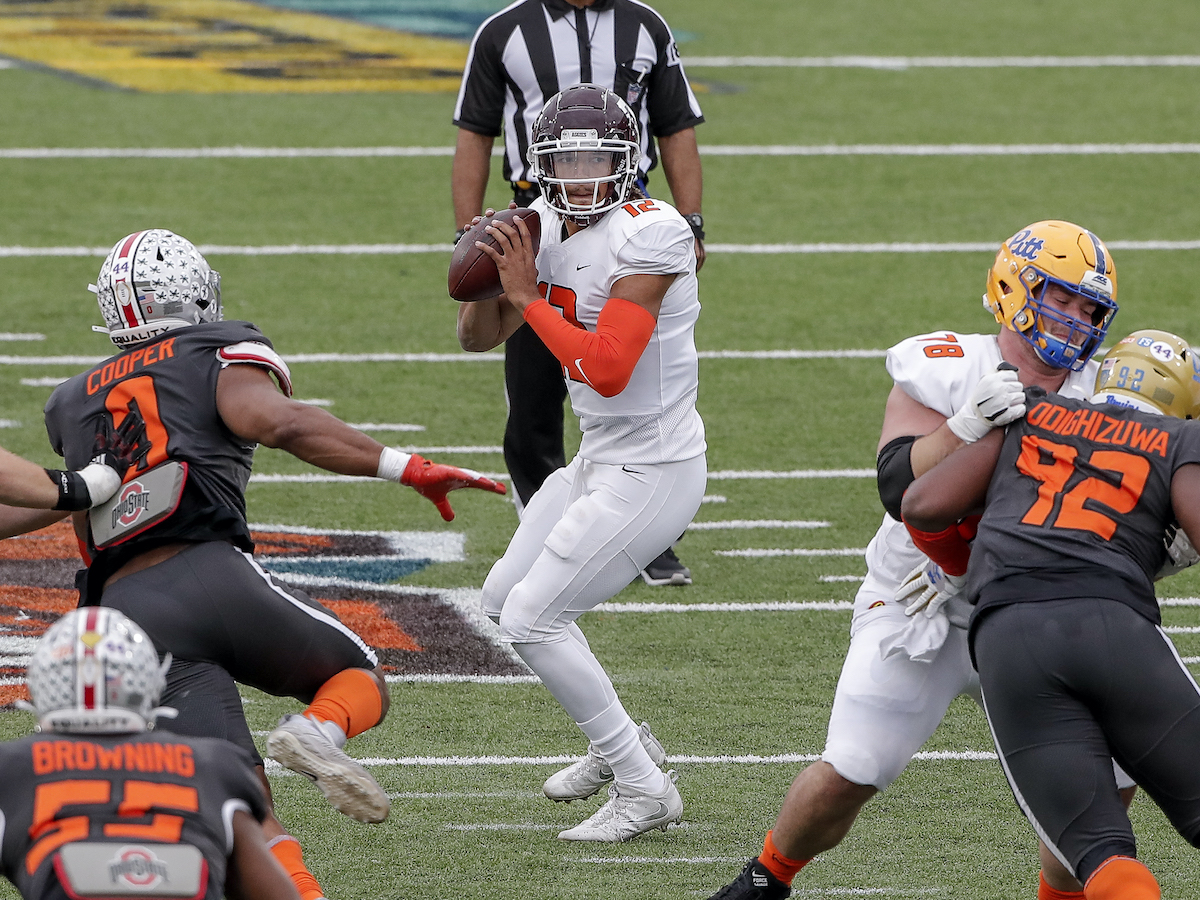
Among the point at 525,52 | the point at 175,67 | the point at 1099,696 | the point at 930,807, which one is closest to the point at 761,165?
the point at 175,67

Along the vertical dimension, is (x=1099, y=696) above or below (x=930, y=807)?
Answer: above

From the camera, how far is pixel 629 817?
4.38 metres

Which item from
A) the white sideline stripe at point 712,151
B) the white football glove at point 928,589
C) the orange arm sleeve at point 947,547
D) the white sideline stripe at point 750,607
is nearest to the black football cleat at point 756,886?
the white football glove at point 928,589

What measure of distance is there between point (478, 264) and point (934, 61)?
10.8 meters

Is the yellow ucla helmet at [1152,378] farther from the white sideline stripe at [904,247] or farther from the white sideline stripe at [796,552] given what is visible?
the white sideline stripe at [904,247]

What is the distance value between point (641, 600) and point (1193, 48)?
10583 mm

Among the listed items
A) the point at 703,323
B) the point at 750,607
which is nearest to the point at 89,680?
the point at 750,607

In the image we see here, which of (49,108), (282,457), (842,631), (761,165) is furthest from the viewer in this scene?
(49,108)

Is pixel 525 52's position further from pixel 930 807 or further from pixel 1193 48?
pixel 1193 48

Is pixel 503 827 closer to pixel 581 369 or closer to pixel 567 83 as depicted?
pixel 581 369

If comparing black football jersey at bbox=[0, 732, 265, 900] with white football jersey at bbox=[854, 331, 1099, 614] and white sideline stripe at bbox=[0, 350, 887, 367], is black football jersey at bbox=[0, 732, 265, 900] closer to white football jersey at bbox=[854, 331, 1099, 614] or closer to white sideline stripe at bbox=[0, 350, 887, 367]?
white football jersey at bbox=[854, 331, 1099, 614]

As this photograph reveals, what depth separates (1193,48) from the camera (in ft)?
49.1

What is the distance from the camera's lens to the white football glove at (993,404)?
129 inches

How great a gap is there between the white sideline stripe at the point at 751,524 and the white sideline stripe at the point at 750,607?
79 cm
